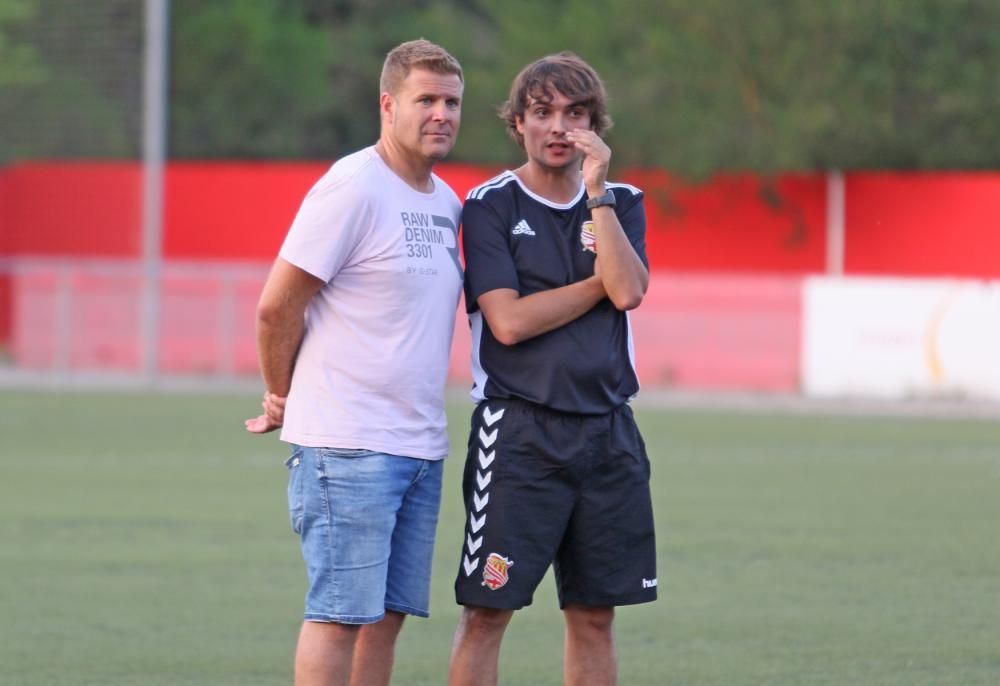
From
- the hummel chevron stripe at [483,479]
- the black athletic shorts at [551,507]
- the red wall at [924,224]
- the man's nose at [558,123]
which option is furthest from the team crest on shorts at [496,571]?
the red wall at [924,224]

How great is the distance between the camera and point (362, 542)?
504 cm

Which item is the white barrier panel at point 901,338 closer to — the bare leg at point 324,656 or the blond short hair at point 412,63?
the blond short hair at point 412,63

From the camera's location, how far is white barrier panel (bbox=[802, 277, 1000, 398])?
20062 mm

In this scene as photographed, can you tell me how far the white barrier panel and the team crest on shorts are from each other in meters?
15.6

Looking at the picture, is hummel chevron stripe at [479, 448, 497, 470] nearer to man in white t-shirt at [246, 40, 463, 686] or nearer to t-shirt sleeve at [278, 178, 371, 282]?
man in white t-shirt at [246, 40, 463, 686]

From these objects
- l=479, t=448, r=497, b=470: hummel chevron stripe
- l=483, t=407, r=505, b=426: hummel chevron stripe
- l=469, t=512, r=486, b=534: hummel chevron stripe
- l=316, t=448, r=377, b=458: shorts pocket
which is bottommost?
l=469, t=512, r=486, b=534: hummel chevron stripe

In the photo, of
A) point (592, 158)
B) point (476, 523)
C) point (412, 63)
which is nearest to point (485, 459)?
point (476, 523)

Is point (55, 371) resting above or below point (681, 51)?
below

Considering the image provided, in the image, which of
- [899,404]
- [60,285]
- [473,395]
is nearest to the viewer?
[473,395]

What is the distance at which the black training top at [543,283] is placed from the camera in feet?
17.0

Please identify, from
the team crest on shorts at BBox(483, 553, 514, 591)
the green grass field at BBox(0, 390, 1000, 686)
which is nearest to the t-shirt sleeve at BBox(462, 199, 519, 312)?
the team crest on shorts at BBox(483, 553, 514, 591)

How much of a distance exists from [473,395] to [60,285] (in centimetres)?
2032

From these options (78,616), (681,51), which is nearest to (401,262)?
(78,616)

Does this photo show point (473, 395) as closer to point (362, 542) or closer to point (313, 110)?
point (362, 542)
